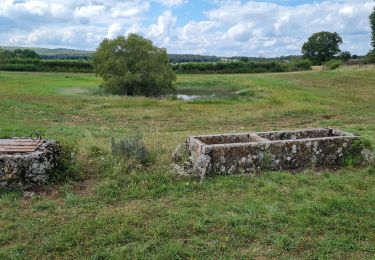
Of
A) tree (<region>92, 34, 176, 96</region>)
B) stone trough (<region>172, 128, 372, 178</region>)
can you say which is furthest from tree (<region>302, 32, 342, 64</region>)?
stone trough (<region>172, 128, 372, 178</region>)

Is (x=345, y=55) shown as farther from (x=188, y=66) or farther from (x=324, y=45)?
(x=188, y=66)

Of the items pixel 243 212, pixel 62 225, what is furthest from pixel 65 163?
pixel 243 212

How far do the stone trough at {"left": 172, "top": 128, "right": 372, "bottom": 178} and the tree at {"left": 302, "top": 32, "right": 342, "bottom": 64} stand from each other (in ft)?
324

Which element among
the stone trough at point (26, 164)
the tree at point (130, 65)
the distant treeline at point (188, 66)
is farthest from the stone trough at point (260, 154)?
the distant treeline at point (188, 66)

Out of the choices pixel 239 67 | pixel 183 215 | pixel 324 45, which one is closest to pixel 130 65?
pixel 183 215

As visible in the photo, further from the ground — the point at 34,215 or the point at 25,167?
the point at 25,167

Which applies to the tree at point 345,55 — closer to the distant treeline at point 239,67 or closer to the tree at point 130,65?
the distant treeline at point 239,67

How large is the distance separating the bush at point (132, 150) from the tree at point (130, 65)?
30.2 meters

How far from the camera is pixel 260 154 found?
7.96 m

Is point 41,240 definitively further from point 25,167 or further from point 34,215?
point 25,167

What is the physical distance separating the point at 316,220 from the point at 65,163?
4482 mm

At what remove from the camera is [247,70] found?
3354 inches

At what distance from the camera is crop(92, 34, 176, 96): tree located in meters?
38.3

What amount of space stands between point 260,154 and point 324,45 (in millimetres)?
102640
